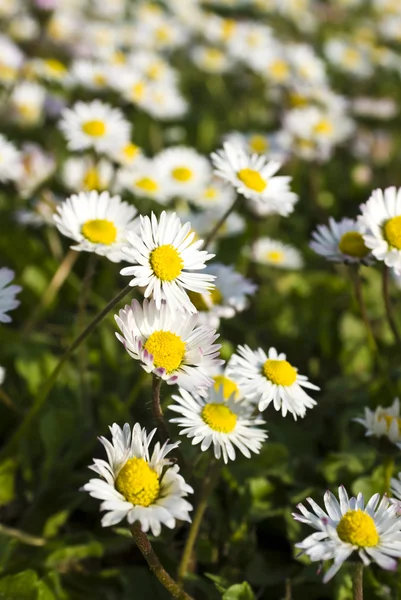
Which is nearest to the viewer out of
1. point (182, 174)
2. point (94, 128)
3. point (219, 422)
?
point (219, 422)

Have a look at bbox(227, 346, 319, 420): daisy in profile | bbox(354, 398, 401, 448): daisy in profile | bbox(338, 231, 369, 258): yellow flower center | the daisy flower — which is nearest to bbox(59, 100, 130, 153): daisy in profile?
the daisy flower

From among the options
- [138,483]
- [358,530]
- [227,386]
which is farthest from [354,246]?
[138,483]

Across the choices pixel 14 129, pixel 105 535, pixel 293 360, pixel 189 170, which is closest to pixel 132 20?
pixel 14 129

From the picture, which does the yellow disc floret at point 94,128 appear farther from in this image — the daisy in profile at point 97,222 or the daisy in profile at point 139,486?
the daisy in profile at point 139,486

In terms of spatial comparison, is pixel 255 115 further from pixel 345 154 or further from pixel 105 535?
pixel 105 535

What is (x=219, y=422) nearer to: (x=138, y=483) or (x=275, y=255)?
(x=138, y=483)
